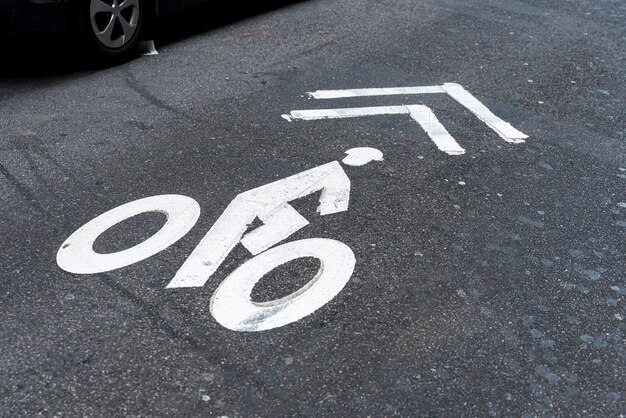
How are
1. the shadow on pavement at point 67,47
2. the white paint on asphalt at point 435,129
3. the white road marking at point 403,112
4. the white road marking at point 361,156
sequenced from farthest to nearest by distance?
the shadow on pavement at point 67,47, the white road marking at point 403,112, the white paint on asphalt at point 435,129, the white road marking at point 361,156

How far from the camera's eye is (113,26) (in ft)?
21.4

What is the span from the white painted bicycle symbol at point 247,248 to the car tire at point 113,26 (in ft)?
7.81

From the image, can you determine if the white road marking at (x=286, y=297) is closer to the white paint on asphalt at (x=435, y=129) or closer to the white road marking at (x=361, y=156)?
the white road marking at (x=361, y=156)

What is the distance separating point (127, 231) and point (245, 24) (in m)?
4.16

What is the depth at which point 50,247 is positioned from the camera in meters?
3.96

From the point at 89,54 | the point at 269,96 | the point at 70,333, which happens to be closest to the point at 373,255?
the point at 70,333

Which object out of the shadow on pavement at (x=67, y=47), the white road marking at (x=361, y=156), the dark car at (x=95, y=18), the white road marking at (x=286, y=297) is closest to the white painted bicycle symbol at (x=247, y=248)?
the white road marking at (x=286, y=297)

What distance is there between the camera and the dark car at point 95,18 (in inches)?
233

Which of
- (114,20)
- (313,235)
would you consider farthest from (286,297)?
(114,20)

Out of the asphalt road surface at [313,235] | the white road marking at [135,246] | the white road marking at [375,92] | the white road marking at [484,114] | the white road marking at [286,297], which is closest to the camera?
the asphalt road surface at [313,235]

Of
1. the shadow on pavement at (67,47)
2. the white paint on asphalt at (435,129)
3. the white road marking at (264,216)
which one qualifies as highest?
the shadow on pavement at (67,47)

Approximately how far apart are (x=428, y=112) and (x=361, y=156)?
1.01 m

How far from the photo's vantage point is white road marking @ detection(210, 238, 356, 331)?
347 cm

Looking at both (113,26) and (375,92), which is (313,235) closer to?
(375,92)
